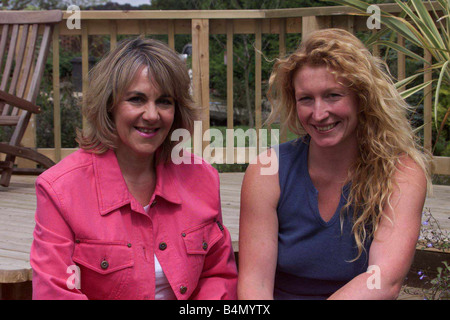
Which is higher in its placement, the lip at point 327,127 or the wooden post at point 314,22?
the wooden post at point 314,22

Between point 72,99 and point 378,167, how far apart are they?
5051mm

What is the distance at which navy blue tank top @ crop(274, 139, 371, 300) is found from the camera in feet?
6.40

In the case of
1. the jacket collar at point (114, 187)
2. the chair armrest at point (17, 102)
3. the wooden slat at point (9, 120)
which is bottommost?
the jacket collar at point (114, 187)

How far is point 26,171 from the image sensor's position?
4.41 m

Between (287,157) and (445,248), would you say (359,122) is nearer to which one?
(287,157)

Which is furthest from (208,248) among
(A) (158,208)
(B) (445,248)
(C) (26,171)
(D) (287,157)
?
(C) (26,171)

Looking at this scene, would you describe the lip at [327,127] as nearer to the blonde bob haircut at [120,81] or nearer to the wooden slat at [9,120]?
the blonde bob haircut at [120,81]

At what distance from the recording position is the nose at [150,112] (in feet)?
6.06

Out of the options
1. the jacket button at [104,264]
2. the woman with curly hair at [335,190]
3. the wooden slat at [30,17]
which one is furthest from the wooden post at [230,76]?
the jacket button at [104,264]

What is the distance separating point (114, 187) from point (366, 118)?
0.82 meters

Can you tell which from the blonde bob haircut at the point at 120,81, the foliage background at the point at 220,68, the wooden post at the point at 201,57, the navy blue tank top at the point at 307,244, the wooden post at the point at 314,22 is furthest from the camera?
the foliage background at the point at 220,68

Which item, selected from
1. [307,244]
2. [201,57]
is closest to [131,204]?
[307,244]

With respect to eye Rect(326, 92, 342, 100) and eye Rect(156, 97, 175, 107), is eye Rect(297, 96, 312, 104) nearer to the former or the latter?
eye Rect(326, 92, 342, 100)

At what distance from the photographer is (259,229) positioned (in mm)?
A: 1986
